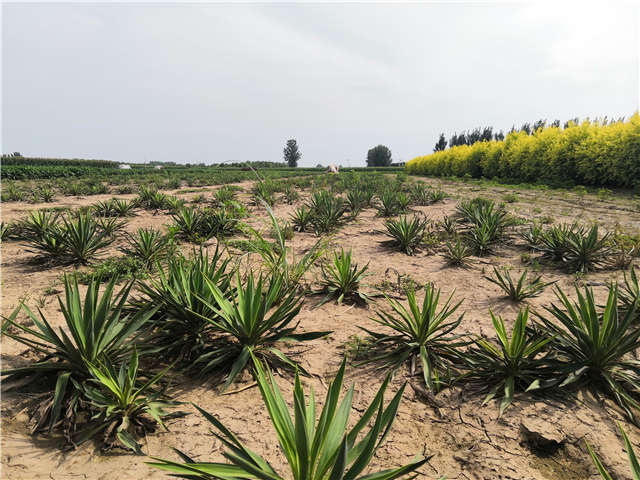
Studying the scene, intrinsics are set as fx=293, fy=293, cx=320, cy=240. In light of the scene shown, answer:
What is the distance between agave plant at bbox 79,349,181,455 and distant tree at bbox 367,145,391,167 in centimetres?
8073

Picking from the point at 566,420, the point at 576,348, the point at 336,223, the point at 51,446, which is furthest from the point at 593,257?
the point at 51,446

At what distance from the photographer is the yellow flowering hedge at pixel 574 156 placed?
9234mm

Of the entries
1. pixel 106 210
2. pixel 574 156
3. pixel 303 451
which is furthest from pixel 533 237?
pixel 574 156

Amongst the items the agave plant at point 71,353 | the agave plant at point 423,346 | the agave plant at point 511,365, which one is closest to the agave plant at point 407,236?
the agave plant at point 423,346

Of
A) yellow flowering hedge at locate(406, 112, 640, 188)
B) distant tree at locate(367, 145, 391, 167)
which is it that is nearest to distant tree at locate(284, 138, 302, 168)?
distant tree at locate(367, 145, 391, 167)

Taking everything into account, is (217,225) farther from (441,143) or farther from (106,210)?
(441,143)

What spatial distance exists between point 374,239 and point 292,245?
5.15ft

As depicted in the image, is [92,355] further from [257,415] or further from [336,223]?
[336,223]

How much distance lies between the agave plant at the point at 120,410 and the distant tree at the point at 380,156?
8073cm

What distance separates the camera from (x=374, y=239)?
5523 millimetres

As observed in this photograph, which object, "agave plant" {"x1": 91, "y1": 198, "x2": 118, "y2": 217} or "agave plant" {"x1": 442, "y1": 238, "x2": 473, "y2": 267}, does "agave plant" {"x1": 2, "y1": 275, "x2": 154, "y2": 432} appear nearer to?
"agave plant" {"x1": 442, "y1": 238, "x2": 473, "y2": 267}

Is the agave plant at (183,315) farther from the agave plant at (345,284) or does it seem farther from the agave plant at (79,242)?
the agave plant at (79,242)

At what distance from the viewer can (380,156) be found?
255ft

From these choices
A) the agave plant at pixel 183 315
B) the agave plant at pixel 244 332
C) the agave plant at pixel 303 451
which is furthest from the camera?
the agave plant at pixel 183 315
